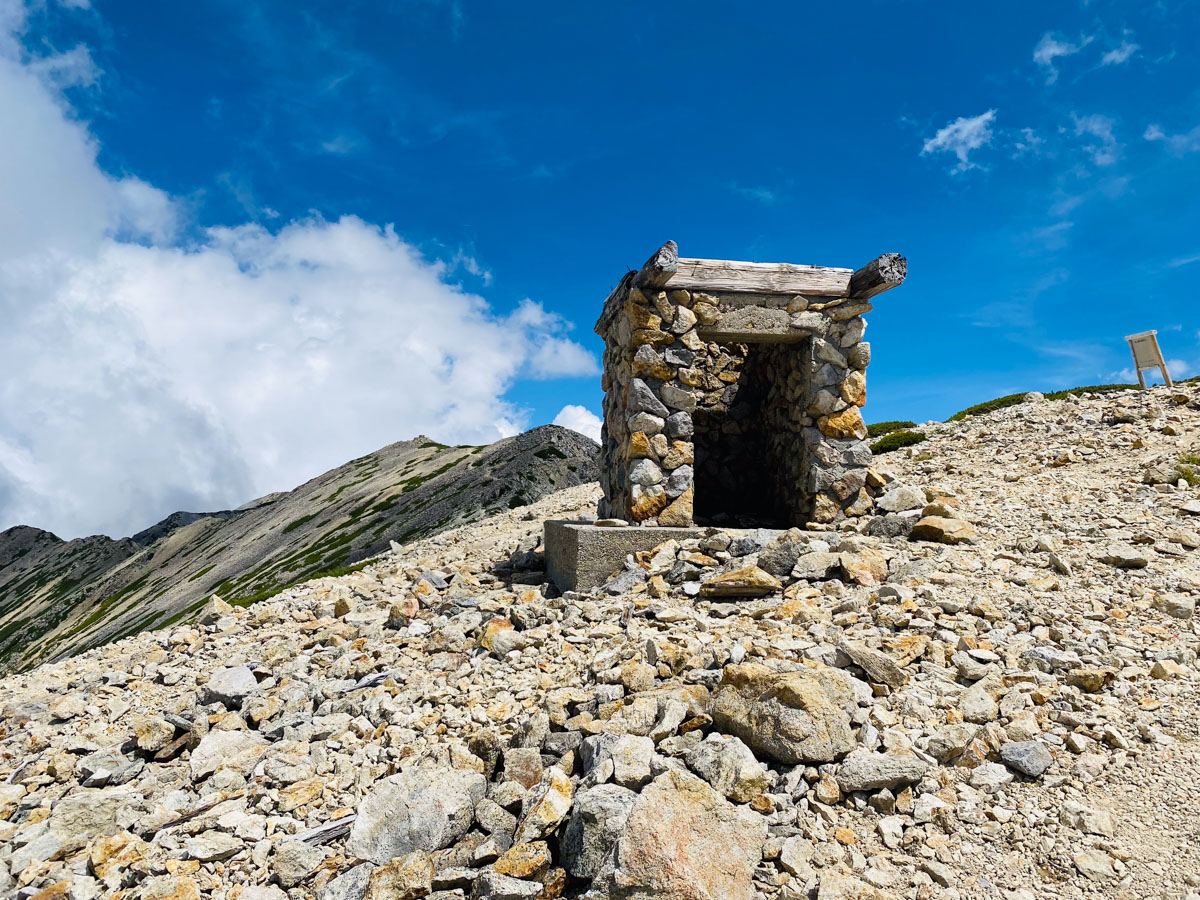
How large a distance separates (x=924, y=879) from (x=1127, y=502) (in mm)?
8663

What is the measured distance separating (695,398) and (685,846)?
860 cm

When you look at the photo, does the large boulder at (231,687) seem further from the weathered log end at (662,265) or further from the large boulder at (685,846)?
the weathered log end at (662,265)

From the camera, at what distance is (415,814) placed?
16.5 ft

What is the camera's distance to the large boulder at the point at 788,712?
16.4ft

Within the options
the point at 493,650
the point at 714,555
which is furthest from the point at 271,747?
the point at 714,555

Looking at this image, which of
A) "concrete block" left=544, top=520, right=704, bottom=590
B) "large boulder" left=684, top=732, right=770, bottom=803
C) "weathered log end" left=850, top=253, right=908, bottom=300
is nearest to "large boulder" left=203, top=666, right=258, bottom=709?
"concrete block" left=544, top=520, right=704, bottom=590

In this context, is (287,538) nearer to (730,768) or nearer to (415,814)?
(415,814)

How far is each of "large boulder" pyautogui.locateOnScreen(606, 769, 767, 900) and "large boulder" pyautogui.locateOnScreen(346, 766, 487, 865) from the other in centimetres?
139

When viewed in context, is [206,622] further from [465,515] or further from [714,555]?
[465,515]

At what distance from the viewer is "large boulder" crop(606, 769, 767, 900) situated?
4.05 metres

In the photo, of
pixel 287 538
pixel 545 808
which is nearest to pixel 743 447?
pixel 545 808

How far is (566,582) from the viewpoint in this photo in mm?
10828

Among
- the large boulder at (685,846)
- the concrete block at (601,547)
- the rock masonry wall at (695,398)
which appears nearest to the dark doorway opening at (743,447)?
the rock masonry wall at (695,398)

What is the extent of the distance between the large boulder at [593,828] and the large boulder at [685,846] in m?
0.13
